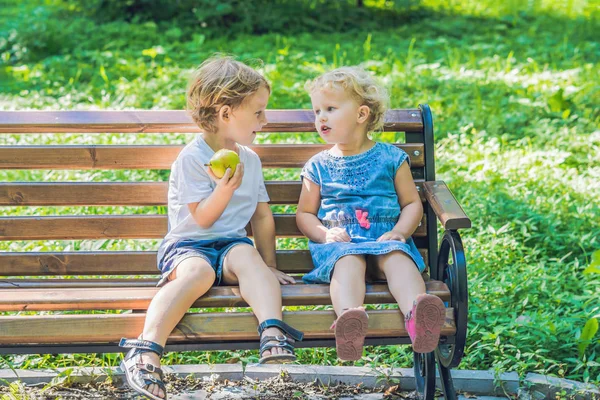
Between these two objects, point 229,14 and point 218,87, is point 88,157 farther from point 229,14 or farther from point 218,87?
point 229,14

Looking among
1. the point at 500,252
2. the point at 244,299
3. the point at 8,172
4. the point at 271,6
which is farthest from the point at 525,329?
the point at 271,6

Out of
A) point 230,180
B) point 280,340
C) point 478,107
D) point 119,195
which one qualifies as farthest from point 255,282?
point 478,107

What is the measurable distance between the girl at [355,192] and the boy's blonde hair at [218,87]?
29cm

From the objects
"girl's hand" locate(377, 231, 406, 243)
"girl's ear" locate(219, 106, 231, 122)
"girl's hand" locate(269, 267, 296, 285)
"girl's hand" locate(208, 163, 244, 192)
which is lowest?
"girl's hand" locate(269, 267, 296, 285)

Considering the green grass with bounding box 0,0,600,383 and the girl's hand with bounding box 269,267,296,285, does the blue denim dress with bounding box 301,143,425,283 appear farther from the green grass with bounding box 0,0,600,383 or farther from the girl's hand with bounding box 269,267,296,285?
the green grass with bounding box 0,0,600,383

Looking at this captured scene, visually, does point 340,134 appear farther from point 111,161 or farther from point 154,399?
point 154,399

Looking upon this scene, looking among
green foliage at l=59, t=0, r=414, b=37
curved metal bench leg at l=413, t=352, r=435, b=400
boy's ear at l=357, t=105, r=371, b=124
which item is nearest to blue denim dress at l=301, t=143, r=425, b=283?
boy's ear at l=357, t=105, r=371, b=124

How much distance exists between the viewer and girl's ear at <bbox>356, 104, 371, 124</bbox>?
10.3 feet

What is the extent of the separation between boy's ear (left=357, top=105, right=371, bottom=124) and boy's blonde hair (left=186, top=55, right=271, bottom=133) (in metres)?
0.38

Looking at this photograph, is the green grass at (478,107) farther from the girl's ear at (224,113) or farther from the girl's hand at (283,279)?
the girl's ear at (224,113)

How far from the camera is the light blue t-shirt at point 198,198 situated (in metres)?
2.98

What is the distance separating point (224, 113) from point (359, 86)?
1.72 ft

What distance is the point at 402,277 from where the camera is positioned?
9.04ft

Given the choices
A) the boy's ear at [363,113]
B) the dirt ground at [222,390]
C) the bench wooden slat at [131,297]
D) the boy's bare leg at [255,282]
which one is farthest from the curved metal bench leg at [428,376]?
the boy's ear at [363,113]
